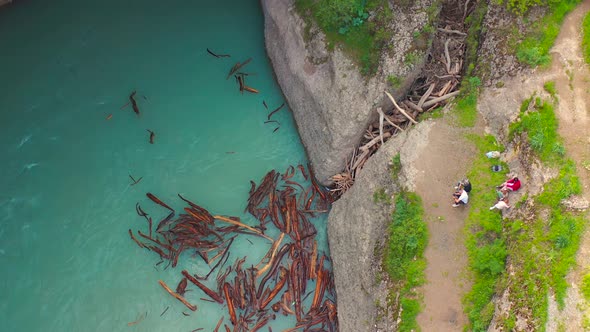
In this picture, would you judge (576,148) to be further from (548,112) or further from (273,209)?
(273,209)

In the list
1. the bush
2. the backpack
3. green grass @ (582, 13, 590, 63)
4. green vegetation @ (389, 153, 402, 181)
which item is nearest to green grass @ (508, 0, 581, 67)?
green grass @ (582, 13, 590, 63)

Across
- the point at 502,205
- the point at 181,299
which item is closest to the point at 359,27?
the point at 502,205

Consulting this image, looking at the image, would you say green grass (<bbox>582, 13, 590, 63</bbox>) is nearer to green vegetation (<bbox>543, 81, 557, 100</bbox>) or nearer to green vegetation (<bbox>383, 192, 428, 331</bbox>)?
green vegetation (<bbox>543, 81, 557, 100</bbox>)

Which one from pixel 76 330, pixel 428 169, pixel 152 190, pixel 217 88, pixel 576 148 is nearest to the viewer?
pixel 576 148

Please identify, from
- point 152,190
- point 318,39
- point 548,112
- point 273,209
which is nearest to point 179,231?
point 152,190

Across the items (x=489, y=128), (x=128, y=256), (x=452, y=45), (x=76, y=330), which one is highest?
(x=452, y=45)

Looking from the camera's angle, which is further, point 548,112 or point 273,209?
point 273,209

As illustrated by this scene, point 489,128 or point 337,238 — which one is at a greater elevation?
point 489,128
